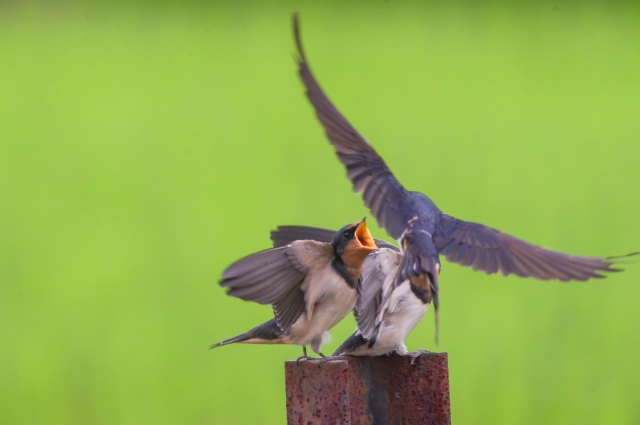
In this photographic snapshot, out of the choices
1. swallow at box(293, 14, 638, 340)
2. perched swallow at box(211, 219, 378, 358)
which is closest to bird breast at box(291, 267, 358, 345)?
perched swallow at box(211, 219, 378, 358)

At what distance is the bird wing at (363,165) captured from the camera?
65.6 inches

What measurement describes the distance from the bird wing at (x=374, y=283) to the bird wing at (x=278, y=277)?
0.14m

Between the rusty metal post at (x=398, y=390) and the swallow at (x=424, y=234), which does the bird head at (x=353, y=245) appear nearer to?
the swallow at (x=424, y=234)

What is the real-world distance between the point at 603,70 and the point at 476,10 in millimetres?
622

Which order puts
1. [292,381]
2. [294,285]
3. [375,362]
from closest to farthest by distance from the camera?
[292,381], [294,285], [375,362]

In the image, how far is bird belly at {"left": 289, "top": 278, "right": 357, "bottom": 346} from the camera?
1560 millimetres

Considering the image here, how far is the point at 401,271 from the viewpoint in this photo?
4.90ft

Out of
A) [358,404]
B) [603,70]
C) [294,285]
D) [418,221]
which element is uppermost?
[603,70]

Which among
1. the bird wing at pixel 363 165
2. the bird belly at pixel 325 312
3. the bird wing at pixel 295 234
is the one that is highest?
the bird wing at pixel 363 165

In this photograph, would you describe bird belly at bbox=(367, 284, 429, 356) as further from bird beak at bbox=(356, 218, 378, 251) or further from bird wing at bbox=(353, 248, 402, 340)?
bird beak at bbox=(356, 218, 378, 251)

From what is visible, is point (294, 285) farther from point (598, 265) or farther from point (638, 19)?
point (638, 19)

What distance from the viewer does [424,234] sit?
5.09 ft

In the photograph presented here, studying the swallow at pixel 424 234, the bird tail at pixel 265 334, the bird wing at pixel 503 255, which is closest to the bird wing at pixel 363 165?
the swallow at pixel 424 234

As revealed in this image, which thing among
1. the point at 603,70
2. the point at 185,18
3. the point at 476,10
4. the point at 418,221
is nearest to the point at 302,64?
the point at 418,221
